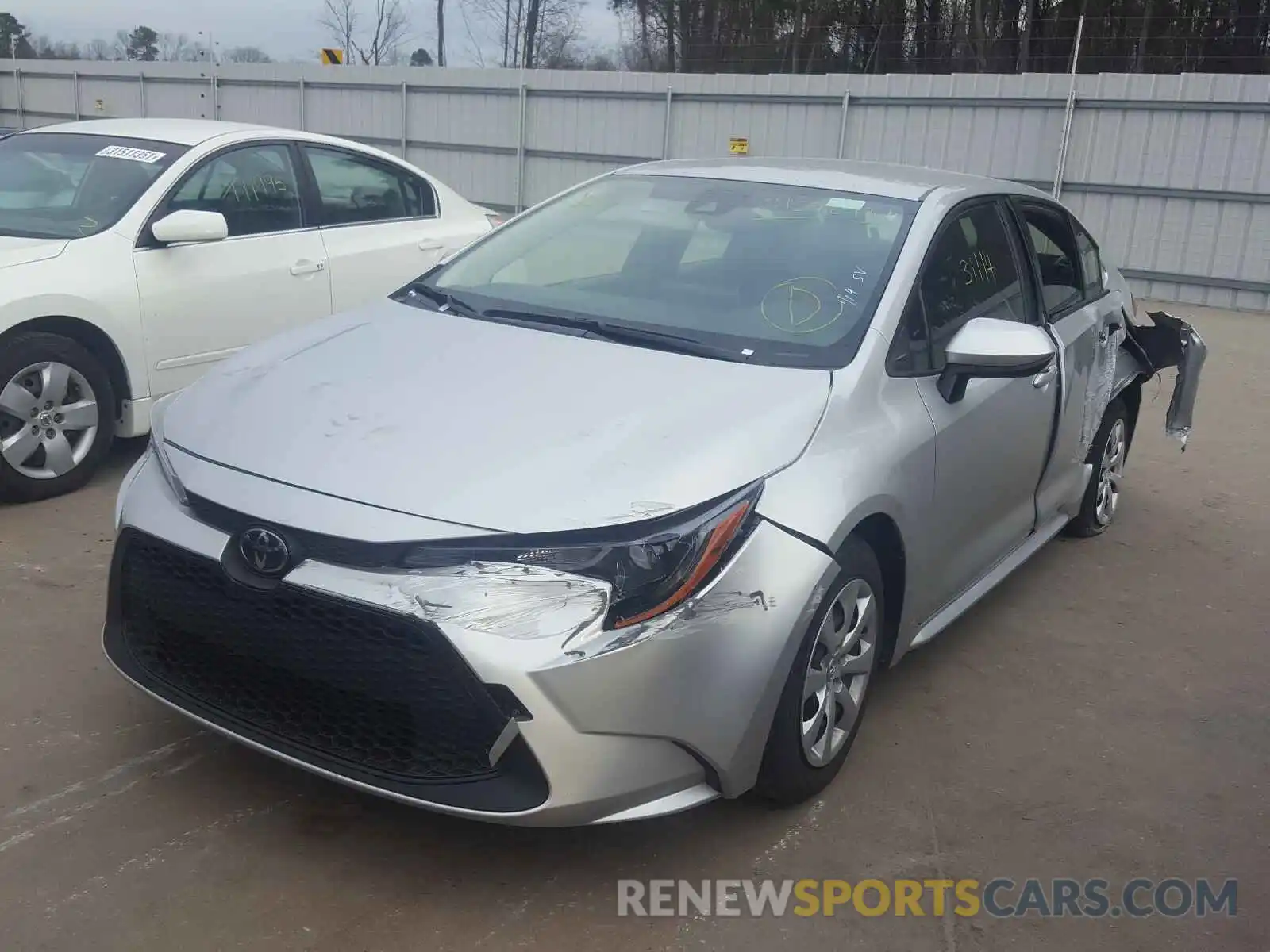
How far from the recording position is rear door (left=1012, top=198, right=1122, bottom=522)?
4.46 m

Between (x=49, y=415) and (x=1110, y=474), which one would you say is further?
(x=1110, y=474)

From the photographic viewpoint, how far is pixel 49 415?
16.1ft

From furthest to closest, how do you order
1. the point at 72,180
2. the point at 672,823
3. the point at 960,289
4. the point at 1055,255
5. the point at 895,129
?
the point at 895,129 → the point at 72,180 → the point at 1055,255 → the point at 960,289 → the point at 672,823

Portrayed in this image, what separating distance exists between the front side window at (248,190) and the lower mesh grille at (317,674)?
126 inches

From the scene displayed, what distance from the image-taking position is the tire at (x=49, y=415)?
478 cm

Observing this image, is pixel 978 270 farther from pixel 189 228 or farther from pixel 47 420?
pixel 47 420

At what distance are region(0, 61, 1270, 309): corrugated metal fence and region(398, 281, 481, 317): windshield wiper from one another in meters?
11.4

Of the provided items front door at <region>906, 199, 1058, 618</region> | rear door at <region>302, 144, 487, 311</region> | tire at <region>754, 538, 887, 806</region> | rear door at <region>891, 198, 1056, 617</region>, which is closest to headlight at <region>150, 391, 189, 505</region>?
tire at <region>754, 538, 887, 806</region>

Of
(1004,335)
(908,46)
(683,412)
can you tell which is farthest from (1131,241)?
(683,412)

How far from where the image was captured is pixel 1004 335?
3402mm

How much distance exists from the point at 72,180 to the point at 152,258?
75cm

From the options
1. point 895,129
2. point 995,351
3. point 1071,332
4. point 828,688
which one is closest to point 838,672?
point 828,688

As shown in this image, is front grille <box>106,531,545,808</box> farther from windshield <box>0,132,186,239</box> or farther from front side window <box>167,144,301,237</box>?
front side window <box>167,144,301,237</box>

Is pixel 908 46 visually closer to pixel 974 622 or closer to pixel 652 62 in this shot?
pixel 652 62
